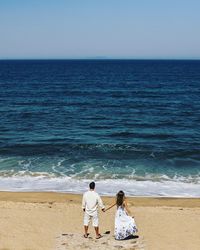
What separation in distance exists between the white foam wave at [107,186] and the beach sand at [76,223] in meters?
1.35

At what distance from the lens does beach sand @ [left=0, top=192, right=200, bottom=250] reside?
13.9 m

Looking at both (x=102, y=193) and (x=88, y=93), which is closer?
(x=102, y=193)

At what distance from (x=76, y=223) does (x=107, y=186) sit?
6.83 metres

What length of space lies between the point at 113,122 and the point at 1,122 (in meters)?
10.8

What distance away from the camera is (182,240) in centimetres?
1436

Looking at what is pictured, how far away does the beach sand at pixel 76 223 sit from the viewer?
1389cm

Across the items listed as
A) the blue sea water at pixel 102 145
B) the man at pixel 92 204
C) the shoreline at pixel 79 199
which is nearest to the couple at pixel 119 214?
the man at pixel 92 204

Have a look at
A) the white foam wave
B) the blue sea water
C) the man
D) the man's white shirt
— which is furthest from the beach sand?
the blue sea water

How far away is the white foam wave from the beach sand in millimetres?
1353

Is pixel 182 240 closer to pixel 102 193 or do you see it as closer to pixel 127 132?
pixel 102 193

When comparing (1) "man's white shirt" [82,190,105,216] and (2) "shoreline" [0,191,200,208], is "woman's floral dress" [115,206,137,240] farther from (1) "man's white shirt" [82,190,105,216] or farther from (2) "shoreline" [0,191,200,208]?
(2) "shoreline" [0,191,200,208]

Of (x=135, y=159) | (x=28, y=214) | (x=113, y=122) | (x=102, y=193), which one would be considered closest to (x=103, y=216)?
(x=28, y=214)

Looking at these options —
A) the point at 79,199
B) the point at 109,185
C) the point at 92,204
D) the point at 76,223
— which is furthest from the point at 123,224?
the point at 109,185

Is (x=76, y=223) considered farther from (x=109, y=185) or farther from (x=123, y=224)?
(x=109, y=185)
